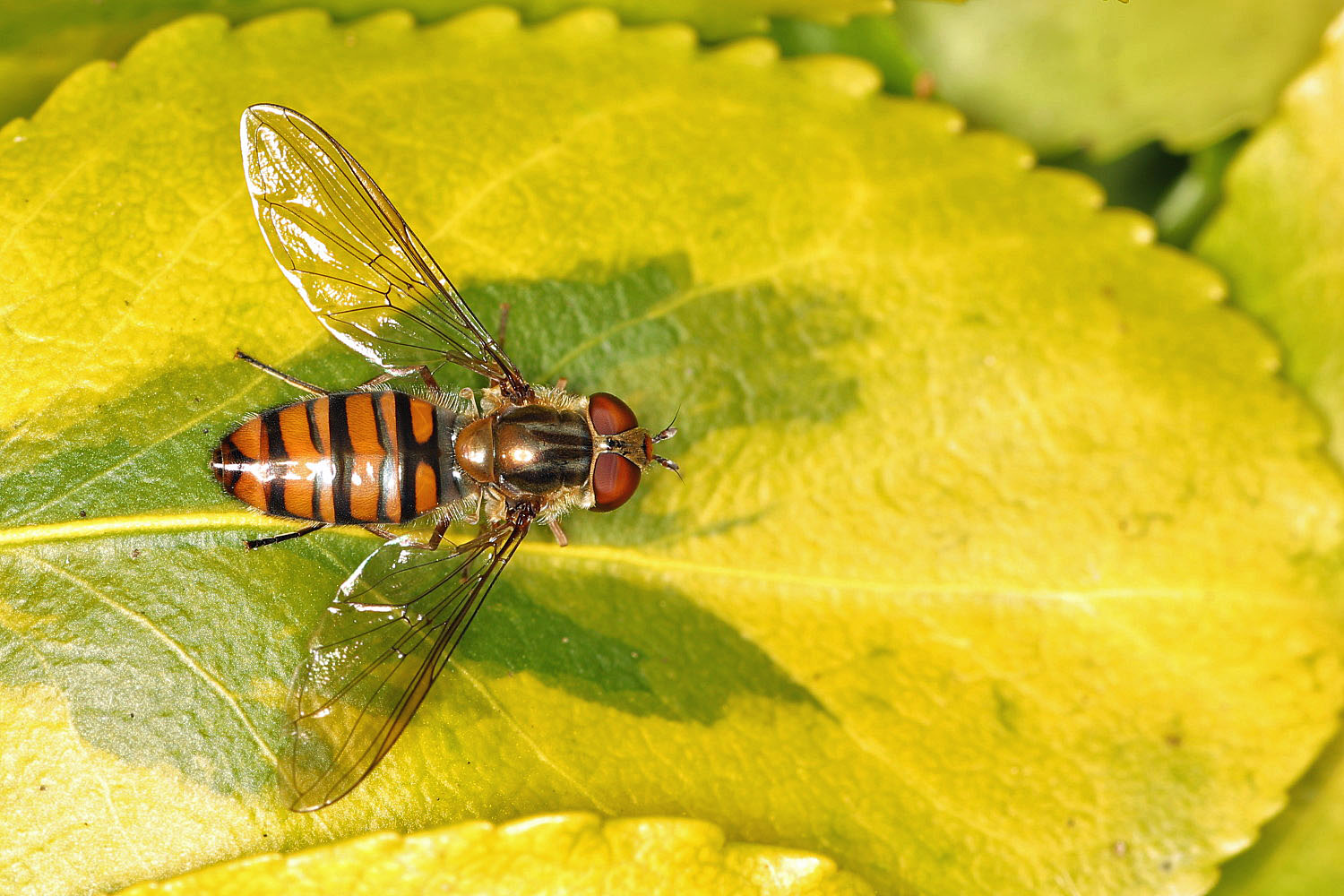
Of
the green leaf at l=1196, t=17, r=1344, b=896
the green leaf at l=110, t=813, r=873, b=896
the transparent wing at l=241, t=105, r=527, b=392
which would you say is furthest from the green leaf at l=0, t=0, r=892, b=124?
the green leaf at l=110, t=813, r=873, b=896

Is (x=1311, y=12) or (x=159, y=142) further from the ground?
(x=1311, y=12)

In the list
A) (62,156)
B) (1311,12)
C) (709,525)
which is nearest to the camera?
(62,156)

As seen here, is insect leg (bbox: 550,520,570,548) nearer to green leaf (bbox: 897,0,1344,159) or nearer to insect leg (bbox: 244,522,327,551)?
insect leg (bbox: 244,522,327,551)

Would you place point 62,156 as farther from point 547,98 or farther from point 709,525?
point 709,525

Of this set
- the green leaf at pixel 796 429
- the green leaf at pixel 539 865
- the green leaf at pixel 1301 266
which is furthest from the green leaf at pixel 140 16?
the green leaf at pixel 539 865

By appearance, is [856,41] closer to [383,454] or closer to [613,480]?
[613,480]

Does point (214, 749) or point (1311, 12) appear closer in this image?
point (214, 749)

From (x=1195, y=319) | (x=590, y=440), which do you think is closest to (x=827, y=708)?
(x=590, y=440)

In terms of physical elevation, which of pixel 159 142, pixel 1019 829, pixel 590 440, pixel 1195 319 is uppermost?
pixel 1195 319
